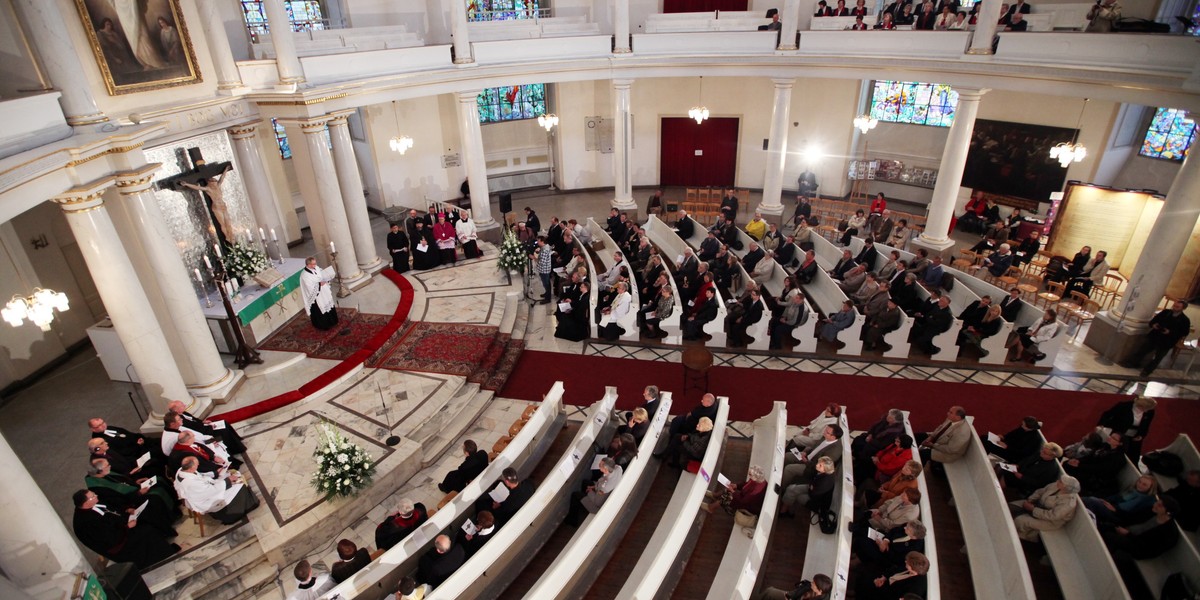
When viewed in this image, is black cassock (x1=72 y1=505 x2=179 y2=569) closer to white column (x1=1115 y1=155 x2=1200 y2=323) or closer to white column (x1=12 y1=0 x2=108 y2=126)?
white column (x1=12 y1=0 x2=108 y2=126)

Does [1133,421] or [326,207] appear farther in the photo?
[326,207]

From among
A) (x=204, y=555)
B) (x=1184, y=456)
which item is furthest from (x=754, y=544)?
(x=204, y=555)

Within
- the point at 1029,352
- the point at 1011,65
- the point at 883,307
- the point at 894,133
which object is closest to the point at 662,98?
the point at 894,133

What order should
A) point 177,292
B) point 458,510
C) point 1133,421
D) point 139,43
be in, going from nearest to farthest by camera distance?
point 458,510 → point 1133,421 → point 177,292 → point 139,43

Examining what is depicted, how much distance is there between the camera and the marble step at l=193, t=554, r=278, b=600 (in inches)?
255

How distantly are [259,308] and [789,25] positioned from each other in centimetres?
1314

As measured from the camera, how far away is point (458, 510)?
251 inches

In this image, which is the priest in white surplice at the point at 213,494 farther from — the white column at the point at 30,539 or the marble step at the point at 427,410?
the marble step at the point at 427,410

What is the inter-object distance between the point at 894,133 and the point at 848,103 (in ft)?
5.46

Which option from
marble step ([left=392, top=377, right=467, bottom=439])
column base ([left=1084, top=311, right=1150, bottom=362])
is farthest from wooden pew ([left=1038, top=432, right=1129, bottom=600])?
marble step ([left=392, top=377, right=467, bottom=439])

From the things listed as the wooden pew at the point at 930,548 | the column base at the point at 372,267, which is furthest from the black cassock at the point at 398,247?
the wooden pew at the point at 930,548

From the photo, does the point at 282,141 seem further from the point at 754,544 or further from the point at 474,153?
the point at 754,544

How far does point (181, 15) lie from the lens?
902 centimetres

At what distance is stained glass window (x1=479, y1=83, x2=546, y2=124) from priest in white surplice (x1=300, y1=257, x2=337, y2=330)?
415 inches
